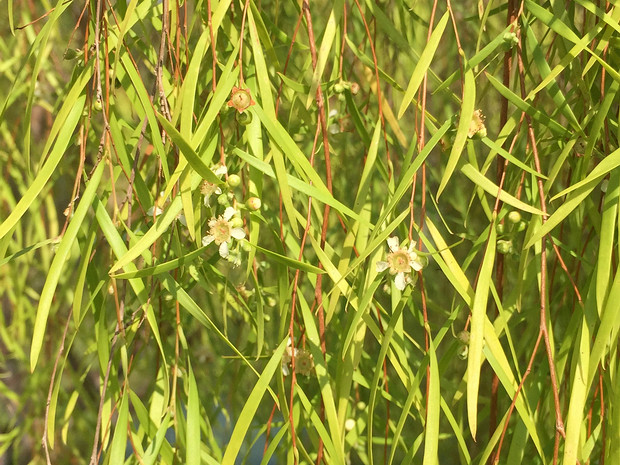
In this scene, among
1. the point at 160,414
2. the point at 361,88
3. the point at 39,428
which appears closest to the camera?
the point at 160,414

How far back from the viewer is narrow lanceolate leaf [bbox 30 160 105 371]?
55 cm

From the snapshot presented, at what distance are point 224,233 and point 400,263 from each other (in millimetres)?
142

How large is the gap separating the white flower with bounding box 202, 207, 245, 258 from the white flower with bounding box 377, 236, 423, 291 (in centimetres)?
11

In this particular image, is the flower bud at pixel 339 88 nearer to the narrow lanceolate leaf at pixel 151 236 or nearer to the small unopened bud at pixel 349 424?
the narrow lanceolate leaf at pixel 151 236

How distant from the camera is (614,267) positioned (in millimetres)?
618

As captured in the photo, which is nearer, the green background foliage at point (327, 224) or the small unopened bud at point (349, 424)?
the green background foliage at point (327, 224)

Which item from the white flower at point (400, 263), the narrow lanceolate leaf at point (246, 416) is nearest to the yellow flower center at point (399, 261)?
the white flower at point (400, 263)

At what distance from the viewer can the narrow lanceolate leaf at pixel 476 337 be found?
532 mm

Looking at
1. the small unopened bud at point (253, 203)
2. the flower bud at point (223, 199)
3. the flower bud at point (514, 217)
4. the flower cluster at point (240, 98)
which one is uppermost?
the flower cluster at point (240, 98)

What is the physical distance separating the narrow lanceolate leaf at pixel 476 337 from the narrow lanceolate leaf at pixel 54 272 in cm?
30

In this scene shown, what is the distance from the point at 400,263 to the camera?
58 cm

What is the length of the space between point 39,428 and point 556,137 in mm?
836

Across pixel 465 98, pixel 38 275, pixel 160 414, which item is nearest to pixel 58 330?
pixel 38 275

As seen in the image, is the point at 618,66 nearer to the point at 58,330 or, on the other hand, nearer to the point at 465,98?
the point at 465,98
